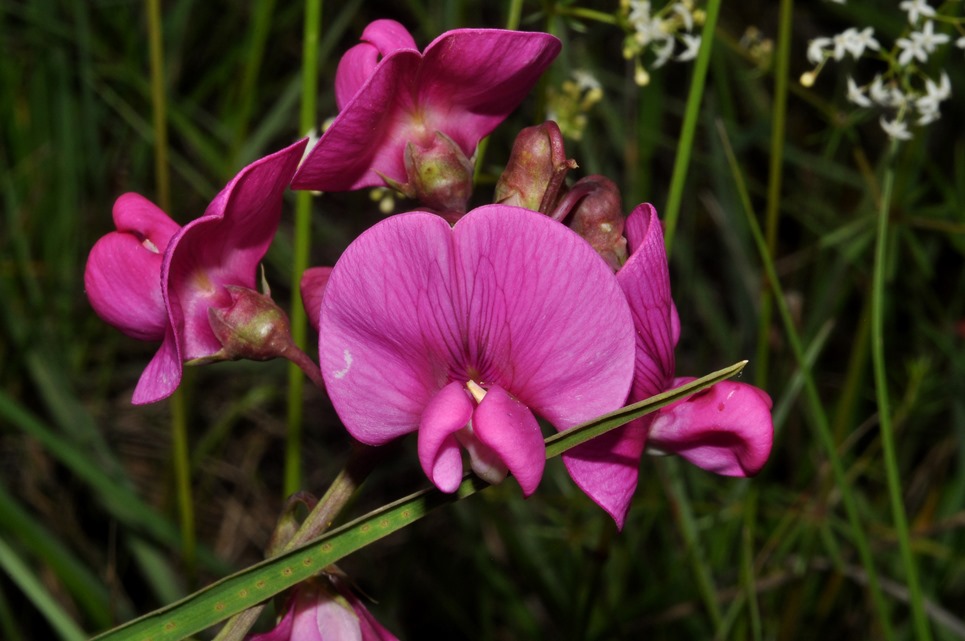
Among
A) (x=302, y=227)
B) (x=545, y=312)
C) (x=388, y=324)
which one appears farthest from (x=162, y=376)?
(x=302, y=227)

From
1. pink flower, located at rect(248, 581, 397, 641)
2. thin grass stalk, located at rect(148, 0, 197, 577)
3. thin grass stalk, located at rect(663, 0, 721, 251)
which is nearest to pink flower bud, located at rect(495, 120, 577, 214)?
thin grass stalk, located at rect(663, 0, 721, 251)

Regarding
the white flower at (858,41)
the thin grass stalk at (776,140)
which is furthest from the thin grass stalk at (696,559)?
the white flower at (858,41)

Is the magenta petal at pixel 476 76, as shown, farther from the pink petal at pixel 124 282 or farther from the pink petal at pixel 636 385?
the pink petal at pixel 124 282

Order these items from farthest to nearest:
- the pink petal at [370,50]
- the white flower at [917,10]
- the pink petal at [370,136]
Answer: the white flower at [917,10], the pink petal at [370,50], the pink petal at [370,136]

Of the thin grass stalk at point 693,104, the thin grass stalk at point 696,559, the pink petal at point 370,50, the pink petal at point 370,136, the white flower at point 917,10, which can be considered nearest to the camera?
the pink petal at point 370,136

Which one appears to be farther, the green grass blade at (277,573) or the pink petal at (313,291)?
the pink petal at (313,291)

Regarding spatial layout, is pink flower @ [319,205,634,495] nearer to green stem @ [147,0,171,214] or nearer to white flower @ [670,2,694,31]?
white flower @ [670,2,694,31]

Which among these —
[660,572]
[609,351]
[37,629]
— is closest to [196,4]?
[37,629]

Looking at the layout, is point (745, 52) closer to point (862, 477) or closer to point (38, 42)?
point (862, 477)
